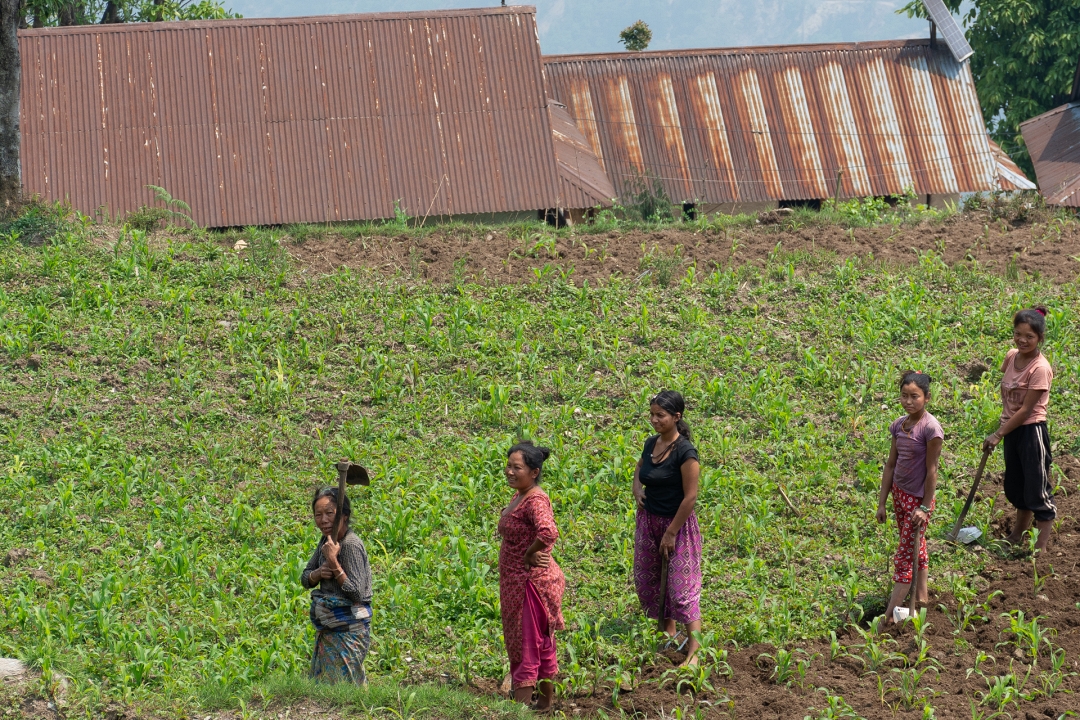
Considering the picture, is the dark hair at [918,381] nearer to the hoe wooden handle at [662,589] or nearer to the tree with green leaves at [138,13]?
the hoe wooden handle at [662,589]

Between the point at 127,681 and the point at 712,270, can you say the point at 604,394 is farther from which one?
the point at 127,681

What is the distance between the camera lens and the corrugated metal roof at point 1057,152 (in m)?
18.0

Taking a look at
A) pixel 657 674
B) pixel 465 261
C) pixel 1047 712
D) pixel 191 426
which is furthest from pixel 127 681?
pixel 465 261

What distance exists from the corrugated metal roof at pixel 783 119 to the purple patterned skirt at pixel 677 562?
12994 mm

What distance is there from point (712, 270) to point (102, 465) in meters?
6.88

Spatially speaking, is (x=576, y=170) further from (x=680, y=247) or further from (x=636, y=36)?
(x=636, y=36)

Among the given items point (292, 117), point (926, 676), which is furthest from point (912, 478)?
point (292, 117)

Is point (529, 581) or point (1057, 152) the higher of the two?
point (1057, 152)

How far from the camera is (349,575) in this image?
19.6ft

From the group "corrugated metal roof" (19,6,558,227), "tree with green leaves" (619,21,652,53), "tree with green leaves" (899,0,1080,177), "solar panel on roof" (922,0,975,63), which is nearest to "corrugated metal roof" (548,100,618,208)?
"corrugated metal roof" (19,6,558,227)

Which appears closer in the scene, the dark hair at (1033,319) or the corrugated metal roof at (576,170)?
the dark hair at (1033,319)

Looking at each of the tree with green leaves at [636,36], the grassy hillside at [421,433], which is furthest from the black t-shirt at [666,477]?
the tree with green leaves at [636,36]

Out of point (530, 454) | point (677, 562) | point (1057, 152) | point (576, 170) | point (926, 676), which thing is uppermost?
point (1057, 152)

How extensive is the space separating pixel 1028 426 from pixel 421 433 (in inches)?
194
